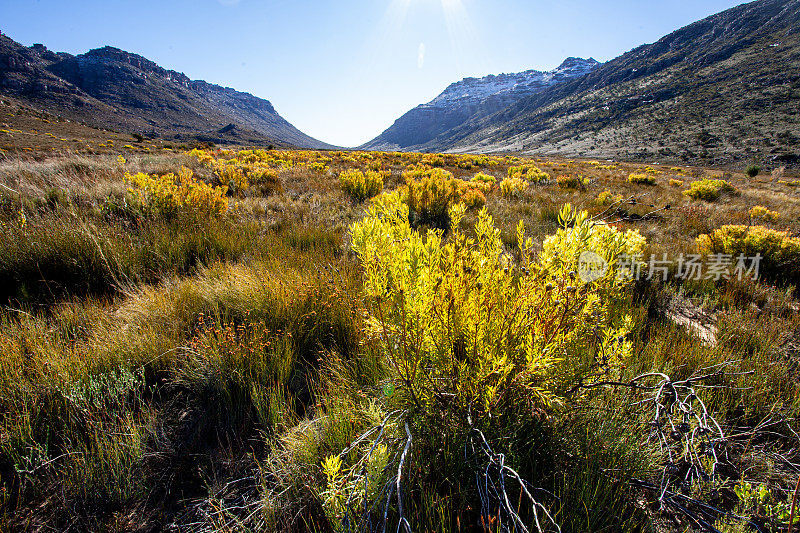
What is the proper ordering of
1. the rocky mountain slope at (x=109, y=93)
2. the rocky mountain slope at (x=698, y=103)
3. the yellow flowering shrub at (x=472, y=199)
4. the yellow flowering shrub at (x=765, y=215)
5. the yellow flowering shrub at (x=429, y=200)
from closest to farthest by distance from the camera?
the yellow flowering shrub at (x=429, y=200) → the yellow flowering shrub at (x=472, y=199) → the yellow flowering shrub at (x=765, y=215) → the rocky mountain slope at (x=698, y=103) → the rocky mountain slope at (x=109, y=93)

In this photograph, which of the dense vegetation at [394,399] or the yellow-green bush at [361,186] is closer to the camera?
the dense vegetation at [394,399]

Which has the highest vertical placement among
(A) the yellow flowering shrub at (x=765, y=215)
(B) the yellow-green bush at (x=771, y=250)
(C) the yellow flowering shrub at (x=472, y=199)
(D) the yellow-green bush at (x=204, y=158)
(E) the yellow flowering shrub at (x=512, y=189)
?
(D) the yellow-green bush at (x=204, y=158)

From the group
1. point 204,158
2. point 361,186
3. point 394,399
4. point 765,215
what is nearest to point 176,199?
point 361,186

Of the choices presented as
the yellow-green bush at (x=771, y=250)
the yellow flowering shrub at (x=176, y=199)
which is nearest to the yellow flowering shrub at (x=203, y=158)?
the yellow flowering shrub at (x=176, y=199)

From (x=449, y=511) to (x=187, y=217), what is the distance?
4840 millimetres

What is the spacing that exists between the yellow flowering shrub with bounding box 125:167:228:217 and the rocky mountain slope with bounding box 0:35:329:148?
3091 inches

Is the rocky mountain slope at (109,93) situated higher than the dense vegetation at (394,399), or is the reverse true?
the rocky mountain slope at (109,93)

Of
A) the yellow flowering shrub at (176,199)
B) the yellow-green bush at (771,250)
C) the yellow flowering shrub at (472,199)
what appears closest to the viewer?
the yellow-green bush at (771,250)

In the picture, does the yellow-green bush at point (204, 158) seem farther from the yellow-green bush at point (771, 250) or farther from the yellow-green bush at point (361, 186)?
the yellow-green bush at point (771, 250)

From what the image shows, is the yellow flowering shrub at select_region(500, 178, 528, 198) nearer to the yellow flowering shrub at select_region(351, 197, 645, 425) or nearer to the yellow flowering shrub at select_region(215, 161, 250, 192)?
the yellow flowering shrub at select_region(215, 161, 250, 192)

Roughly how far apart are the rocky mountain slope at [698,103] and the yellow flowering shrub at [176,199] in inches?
2191

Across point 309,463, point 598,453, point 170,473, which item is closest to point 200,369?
point 170,473

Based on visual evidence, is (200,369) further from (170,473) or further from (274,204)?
(274,204)

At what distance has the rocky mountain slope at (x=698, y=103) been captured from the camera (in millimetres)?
43562
